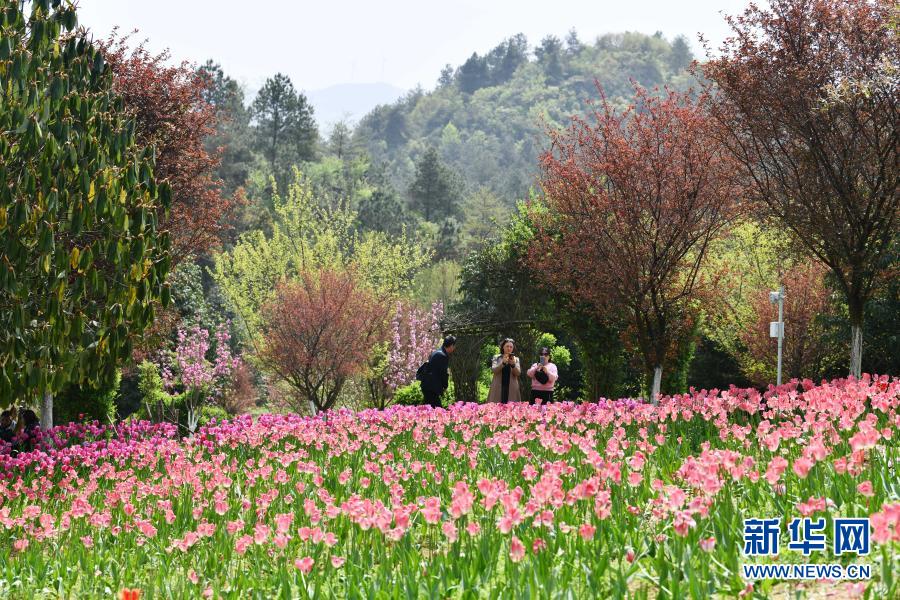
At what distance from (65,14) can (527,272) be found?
1491 centimetres

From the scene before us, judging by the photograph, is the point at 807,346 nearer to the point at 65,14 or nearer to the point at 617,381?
the point at 617,381

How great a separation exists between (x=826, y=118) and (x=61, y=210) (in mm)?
8819

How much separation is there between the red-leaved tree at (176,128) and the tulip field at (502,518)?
8325mm

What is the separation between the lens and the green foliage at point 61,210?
5980mm

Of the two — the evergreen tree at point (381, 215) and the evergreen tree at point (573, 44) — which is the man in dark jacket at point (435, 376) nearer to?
the evergreen tree at point (381, 215)

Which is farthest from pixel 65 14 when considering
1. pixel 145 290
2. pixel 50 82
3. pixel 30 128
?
pixel 145 290

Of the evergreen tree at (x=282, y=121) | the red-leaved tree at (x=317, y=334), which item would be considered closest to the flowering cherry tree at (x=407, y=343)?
the red-leaved tree at (x=317, y=334)

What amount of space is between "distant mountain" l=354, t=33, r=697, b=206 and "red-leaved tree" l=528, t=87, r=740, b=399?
3415 inches

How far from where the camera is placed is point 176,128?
48.7ft

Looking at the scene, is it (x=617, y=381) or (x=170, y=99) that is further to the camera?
(x=617, y=381)

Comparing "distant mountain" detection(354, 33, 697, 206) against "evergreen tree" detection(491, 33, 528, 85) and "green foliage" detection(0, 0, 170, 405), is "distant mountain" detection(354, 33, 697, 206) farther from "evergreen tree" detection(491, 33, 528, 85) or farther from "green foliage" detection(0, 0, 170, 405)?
"green foliage" detection(0, 0, 170, 405)

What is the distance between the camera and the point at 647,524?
4.36 meters

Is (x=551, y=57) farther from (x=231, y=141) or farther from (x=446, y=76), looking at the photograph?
(x=231, y=141)

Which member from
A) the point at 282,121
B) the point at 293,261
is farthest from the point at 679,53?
the point at 293,261
